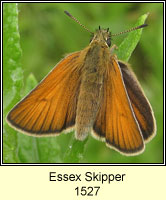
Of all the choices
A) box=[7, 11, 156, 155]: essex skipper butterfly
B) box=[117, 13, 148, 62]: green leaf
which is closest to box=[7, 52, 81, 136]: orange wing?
box=[7, 11, 156, 155]: essex skipper butterfly

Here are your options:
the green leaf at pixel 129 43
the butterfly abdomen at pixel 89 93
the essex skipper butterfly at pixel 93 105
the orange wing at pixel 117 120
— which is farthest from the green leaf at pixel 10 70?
the green leaf at pixel 129 43

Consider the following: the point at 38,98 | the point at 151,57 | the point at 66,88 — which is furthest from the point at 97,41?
the point at 151,57

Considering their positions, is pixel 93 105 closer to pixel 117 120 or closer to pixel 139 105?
pixel 117 120

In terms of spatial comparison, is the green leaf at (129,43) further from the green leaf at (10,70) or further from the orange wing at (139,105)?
the green leaf at (10,70)

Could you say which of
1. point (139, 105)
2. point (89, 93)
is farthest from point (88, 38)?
point (139, 105)

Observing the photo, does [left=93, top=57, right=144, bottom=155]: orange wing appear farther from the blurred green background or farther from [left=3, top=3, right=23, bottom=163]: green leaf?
the blurred green background

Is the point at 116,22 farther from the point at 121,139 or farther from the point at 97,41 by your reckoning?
the point at 121,139
